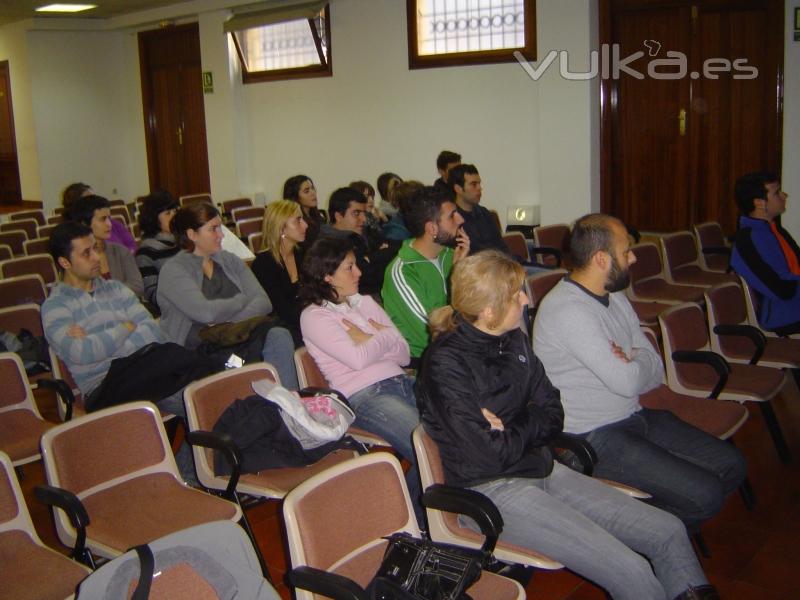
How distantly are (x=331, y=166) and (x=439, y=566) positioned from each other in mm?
8728

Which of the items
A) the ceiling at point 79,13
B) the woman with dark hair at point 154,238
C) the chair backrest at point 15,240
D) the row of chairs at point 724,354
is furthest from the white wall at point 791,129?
the ceiling at point 79,13

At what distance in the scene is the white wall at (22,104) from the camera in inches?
505

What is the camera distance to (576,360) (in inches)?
115

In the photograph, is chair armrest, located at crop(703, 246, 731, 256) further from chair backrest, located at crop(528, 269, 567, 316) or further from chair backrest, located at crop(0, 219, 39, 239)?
chair backrest, located at crop(0, 219, 39, 239)

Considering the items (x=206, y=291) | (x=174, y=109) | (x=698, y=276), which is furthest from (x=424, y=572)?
(x=174, y=109)

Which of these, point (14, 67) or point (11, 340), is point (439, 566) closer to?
point (11, 340)

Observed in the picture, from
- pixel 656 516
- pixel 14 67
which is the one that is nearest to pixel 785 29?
pixel 656 516

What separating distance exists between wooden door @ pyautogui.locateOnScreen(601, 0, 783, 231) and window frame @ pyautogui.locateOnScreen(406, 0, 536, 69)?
0.76 meters

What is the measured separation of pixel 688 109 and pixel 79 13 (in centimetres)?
907

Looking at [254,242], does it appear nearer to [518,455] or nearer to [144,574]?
[518,455]

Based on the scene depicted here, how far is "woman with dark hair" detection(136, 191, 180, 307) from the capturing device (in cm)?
546

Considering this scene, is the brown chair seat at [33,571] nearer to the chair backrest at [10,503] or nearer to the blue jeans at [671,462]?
the chair backrest at [10,503]

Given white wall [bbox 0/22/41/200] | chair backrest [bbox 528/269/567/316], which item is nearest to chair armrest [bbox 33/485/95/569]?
chair backrest [bbox 528/269/567/316]

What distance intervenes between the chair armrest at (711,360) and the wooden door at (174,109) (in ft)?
31.0
